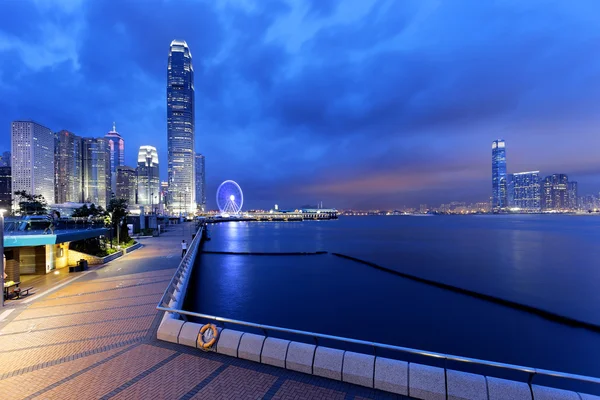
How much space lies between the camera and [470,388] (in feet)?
20.4

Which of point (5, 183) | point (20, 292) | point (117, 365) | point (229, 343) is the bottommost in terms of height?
point (117, 365)

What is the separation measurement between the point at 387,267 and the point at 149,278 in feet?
88.3

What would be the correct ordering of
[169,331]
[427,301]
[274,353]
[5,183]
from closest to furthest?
[274,353], [169,331], [427,301], [5,183]

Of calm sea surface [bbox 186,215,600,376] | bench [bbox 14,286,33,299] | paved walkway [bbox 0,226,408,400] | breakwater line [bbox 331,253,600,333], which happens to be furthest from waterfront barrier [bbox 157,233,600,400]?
breakwater line [bbox 331,253,600,333]

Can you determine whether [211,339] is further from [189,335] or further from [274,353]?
[274,353]

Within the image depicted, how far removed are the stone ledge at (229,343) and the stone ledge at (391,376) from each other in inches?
141

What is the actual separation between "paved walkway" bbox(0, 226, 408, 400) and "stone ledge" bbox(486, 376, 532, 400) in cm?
217

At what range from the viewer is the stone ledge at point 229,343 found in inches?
319

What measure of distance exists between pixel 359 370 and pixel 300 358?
1.41 m

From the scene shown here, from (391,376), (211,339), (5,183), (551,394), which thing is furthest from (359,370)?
(5,183)

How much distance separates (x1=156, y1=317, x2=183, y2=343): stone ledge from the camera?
9091mm

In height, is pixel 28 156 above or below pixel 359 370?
above

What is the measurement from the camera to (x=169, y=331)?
9.22 metres

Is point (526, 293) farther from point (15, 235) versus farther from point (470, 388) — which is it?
point (15, 235)
